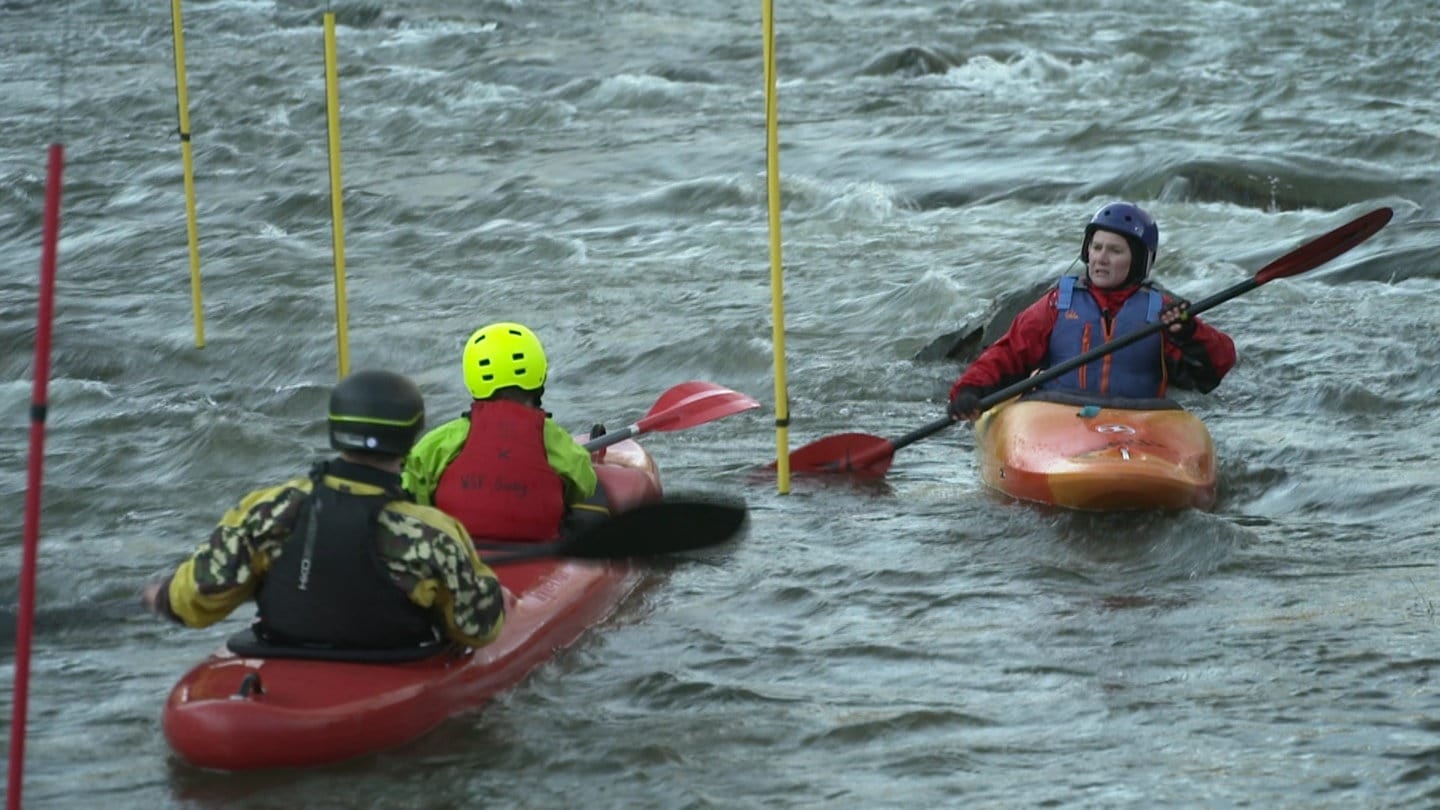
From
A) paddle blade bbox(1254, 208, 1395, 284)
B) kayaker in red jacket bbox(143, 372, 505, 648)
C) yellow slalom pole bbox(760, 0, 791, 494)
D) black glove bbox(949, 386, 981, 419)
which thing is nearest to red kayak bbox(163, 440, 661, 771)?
kayaker in red jacket bbox(143, 372, 505, 648)

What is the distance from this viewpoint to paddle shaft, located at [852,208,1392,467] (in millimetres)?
7871

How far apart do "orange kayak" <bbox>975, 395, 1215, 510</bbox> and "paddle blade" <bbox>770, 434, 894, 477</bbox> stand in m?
0.62

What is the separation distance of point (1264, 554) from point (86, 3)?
2165cm

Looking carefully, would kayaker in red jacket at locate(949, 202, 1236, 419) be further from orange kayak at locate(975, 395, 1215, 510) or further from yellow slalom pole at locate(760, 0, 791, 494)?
yellow slalom pole at locate(760, 0, 791, 494)

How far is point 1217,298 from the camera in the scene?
8.02 m

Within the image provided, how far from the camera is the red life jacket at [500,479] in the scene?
6.48 m

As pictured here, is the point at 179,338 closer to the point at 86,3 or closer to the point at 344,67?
the point at 344,67

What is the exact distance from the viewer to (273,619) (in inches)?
212

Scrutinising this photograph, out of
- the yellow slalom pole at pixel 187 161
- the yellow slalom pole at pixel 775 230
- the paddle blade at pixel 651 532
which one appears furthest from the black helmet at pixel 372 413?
the yellow slalom pole at pixel 187 161

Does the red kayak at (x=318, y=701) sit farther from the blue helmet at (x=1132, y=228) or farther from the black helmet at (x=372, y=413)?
the blue helmet at (x=1132, y=228)

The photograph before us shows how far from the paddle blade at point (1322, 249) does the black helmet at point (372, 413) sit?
13.9 ft

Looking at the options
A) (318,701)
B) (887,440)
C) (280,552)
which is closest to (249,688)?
(318,701)

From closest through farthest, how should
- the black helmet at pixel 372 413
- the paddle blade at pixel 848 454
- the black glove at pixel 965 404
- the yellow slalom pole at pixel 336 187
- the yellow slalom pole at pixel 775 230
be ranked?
the black helmet at pixel 372 413 → the yellow slalom pole at pixel 775 230 → the yellow slalom pole at pixel 336 187 → the black glove at pixel 965 404 → the paddle blade at pixel 848 454

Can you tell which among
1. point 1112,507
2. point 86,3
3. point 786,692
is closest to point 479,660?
point 786,692
